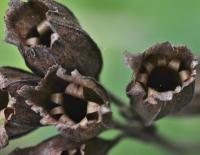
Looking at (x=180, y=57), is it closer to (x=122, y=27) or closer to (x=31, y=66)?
(x=31, y=66)

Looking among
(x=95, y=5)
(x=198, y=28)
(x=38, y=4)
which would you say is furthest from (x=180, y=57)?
(x=95, y=5)

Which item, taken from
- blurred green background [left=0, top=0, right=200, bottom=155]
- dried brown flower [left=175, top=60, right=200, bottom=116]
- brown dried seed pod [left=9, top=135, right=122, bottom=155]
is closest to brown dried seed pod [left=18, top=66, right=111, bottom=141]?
brown dried seed pod [left=9, top=135, right=122, bottom=155]

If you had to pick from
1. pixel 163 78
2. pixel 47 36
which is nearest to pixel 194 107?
pixel 163 78

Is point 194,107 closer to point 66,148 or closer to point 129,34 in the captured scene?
point 66,148

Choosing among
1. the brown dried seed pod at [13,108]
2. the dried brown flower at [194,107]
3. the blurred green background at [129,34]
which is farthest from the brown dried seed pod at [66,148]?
the blurred green background at [129,34]

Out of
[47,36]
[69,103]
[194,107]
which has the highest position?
[47,36]

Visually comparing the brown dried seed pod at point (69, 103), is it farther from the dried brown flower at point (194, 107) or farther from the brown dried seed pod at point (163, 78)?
the dried brown flower at point (194, 107)
